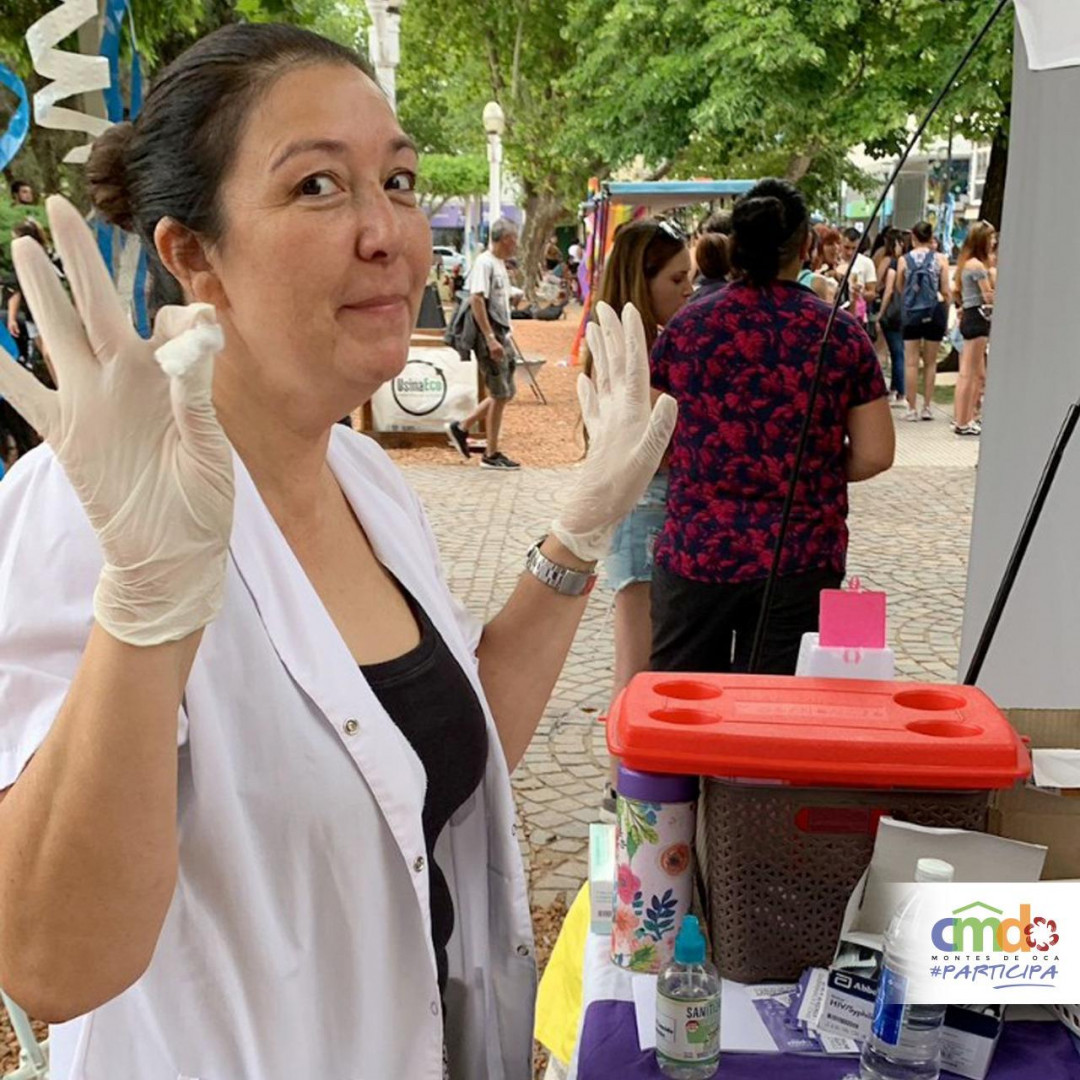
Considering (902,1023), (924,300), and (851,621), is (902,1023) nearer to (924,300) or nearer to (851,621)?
(851,621)

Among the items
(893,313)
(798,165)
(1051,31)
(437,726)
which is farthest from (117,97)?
(798,165)

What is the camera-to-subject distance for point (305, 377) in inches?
48.9

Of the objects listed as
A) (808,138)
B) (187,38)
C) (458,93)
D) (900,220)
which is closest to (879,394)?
(187,38)

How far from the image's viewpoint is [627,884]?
1.51 metres

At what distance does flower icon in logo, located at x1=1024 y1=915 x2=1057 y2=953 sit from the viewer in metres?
1.30

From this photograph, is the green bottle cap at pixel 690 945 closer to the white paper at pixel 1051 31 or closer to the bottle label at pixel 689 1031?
the bottle label at pixel 689 1031

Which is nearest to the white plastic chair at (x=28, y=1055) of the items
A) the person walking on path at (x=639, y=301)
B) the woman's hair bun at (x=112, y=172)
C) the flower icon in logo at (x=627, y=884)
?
the flower icon in logo at (x=627, y=884)

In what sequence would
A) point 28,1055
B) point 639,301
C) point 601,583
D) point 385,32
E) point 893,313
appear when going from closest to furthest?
point 28,1055 → point 639,301 → point 601,583 → point 385,32 → point 893,313

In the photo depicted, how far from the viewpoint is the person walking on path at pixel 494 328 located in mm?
8633

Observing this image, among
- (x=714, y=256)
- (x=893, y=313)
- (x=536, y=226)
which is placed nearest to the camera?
(x=714, y=256)

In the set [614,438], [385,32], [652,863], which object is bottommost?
[652,863]

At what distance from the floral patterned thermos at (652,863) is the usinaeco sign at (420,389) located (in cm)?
791

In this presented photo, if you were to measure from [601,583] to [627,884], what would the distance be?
15.6 ft

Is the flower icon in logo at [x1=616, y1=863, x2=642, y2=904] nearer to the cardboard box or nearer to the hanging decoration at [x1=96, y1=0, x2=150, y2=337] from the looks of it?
the cardboard box
